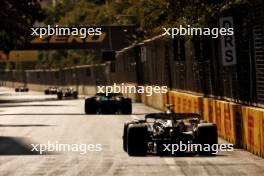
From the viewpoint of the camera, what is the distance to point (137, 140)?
18.2 m

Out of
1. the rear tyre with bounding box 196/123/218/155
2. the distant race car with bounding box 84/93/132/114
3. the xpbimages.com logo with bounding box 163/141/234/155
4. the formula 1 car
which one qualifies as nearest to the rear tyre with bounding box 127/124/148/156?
the formula 1 car

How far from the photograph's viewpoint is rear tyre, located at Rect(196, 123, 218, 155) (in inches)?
709

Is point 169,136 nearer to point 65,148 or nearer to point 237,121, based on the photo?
point 237,121

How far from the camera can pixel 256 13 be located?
754 inches

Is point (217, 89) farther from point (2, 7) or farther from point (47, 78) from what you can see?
point (47, 78)

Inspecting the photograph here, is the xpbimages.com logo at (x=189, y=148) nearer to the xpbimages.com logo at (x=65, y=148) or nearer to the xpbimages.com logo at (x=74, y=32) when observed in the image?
the xpbimages.com logo at (x=65, y=148)

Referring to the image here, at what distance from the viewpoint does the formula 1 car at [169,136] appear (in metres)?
18.1

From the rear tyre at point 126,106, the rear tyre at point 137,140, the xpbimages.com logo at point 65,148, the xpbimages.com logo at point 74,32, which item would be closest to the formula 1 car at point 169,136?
the rear tyre at point 137,140

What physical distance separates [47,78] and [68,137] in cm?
12244

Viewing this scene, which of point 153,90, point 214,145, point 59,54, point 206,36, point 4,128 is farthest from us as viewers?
point 59,54

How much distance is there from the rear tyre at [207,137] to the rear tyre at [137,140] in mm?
1106

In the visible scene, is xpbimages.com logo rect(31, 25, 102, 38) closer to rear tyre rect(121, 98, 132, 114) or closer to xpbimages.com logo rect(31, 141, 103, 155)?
rear tyre rect(121, 98, 132, 114)

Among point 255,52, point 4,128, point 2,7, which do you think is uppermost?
point 2,7

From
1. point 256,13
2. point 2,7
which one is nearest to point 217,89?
point 256,13
